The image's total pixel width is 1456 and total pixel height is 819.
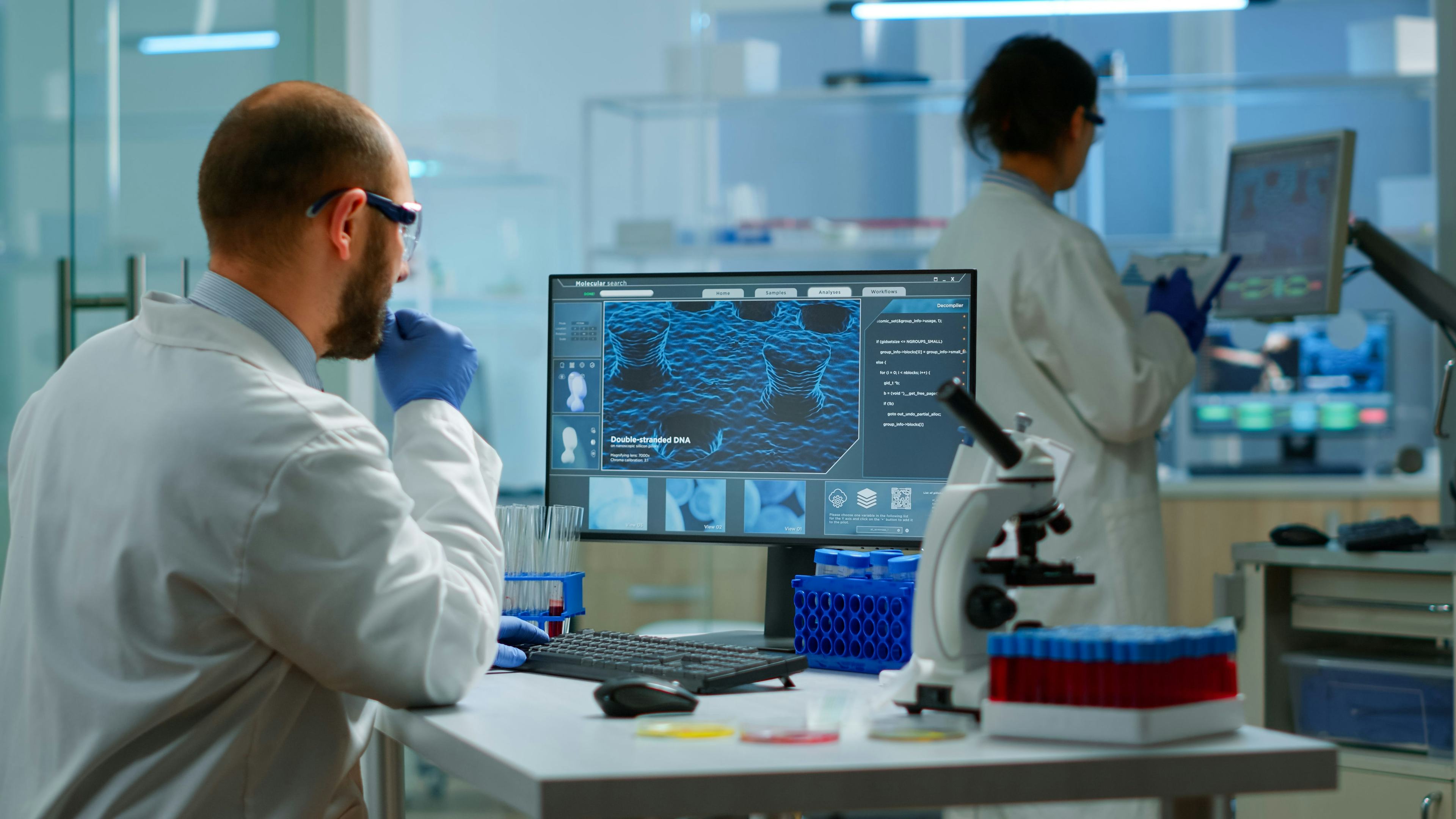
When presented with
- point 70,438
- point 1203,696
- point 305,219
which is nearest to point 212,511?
point 70,438

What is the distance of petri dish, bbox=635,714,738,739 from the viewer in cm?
98

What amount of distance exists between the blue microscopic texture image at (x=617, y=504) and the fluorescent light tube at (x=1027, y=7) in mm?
2819

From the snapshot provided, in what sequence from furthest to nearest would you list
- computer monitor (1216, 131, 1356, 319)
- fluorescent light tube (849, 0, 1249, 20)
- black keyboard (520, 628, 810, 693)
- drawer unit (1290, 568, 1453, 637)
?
fluorescent light tube (849, 0, 1249, 20) < computer monitor (1216, 131, 1356, 319) < drawer unit (1290, 568, 1453, 637) < black keyboard (520, 628, 810, 693)

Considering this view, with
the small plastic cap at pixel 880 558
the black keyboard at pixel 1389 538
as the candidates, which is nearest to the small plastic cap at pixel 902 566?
the small plastic cap at pixel 880 558

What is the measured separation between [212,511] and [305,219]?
30cm

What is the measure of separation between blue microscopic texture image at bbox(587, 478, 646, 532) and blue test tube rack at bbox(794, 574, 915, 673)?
0.79 ft

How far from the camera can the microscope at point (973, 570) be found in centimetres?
105

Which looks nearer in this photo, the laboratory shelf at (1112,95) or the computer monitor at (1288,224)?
the computer monitor at (1288,224)

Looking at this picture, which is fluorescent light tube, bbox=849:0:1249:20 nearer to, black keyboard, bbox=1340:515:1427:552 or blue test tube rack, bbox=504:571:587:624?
black keyboard, bbox=1340:515:1427:552

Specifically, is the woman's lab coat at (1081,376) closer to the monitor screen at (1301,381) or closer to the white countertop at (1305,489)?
the white countertop at (1305,489)

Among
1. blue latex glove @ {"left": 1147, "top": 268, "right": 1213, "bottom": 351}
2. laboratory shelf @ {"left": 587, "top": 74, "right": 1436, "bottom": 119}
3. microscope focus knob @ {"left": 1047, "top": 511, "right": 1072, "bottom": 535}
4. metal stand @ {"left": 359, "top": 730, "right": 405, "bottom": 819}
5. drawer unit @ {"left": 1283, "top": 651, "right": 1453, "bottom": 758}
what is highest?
laboratory shelf @ {"left": 587, "top": 74, "right": 1436, "bottom": 119}

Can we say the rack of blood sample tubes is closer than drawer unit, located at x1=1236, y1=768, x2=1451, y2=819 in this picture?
Yes

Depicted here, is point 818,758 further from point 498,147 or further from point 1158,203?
point 1158,203

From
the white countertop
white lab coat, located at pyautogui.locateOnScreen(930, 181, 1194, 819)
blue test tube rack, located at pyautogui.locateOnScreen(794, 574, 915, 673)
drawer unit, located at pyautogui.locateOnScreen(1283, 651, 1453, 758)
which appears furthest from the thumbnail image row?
the white countertop
